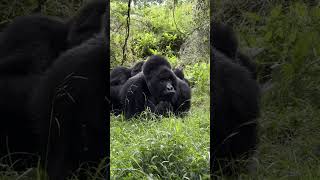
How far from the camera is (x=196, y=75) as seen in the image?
2.69 meters

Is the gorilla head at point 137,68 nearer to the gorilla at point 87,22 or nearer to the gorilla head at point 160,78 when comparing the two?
the gorilla head at point 160,78

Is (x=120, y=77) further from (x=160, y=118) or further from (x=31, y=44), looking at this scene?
(x=31, y=44)

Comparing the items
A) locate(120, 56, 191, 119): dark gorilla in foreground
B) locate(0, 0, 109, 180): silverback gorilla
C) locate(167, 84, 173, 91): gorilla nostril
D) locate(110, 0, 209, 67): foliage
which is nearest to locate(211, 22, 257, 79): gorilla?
locate(0, 0, 109, 180): silverback gorilla

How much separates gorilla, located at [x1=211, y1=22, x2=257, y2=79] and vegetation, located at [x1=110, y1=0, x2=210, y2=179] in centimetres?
47

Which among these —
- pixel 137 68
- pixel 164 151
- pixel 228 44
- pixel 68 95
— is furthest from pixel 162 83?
pixel 68 95

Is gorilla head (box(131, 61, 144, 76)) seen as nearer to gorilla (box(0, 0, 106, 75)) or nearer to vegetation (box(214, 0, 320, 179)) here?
vegetation (box(214, 0, 320, 179))

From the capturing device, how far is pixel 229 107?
1819mm

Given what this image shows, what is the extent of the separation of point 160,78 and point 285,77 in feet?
3.67

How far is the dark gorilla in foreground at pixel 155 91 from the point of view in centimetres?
306

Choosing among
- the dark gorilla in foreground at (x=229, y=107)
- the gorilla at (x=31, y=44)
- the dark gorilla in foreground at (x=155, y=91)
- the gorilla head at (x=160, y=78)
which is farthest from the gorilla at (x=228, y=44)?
the gorilla head at (x=160, y=78)

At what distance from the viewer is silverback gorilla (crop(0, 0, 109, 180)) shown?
1745 millimetres

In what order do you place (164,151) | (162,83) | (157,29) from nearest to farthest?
1. (164,151)
2. (157,29)
3. (162,83)

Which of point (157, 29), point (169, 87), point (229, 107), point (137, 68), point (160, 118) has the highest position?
point (157, 29)

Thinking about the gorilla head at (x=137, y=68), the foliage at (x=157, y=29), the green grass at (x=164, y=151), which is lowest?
the green grass at (x=164, y=151)
